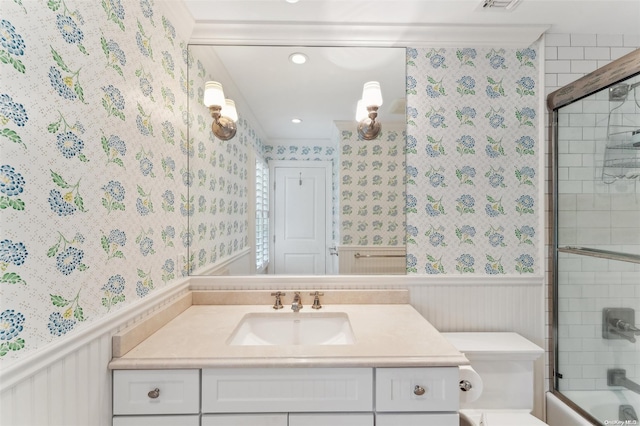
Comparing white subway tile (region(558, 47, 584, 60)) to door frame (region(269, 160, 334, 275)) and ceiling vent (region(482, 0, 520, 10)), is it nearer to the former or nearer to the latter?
ceiling vent (region(482, 0, 520, 10))

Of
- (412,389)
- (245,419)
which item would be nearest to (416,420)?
(412,389)

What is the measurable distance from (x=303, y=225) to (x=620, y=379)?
1799 mm

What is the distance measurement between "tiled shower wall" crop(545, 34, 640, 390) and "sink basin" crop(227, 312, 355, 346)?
4.06 ft

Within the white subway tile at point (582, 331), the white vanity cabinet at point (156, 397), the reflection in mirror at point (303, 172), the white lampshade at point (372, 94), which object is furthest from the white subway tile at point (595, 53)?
the white vanity cabinet at point (156, 397)

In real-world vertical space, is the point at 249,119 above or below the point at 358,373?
above

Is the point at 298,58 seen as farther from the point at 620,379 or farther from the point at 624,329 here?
the point at 620,379

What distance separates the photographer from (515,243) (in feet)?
5.76

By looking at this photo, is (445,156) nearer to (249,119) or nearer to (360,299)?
(360,299)

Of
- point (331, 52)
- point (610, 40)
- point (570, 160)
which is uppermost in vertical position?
point (610, 40)

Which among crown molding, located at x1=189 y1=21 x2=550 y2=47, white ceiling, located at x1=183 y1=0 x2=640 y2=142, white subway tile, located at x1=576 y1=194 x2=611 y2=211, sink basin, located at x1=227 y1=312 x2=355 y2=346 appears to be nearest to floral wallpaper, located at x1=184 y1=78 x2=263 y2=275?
white ceiling, located at x1=183 y1=0 x2=640 y2=142

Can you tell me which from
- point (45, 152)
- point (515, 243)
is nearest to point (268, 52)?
point (45, 152)

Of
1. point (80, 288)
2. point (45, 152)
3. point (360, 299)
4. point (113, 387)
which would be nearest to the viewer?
point (45, 152)

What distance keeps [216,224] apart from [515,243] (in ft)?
5.61

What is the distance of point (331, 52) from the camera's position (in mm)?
1717
